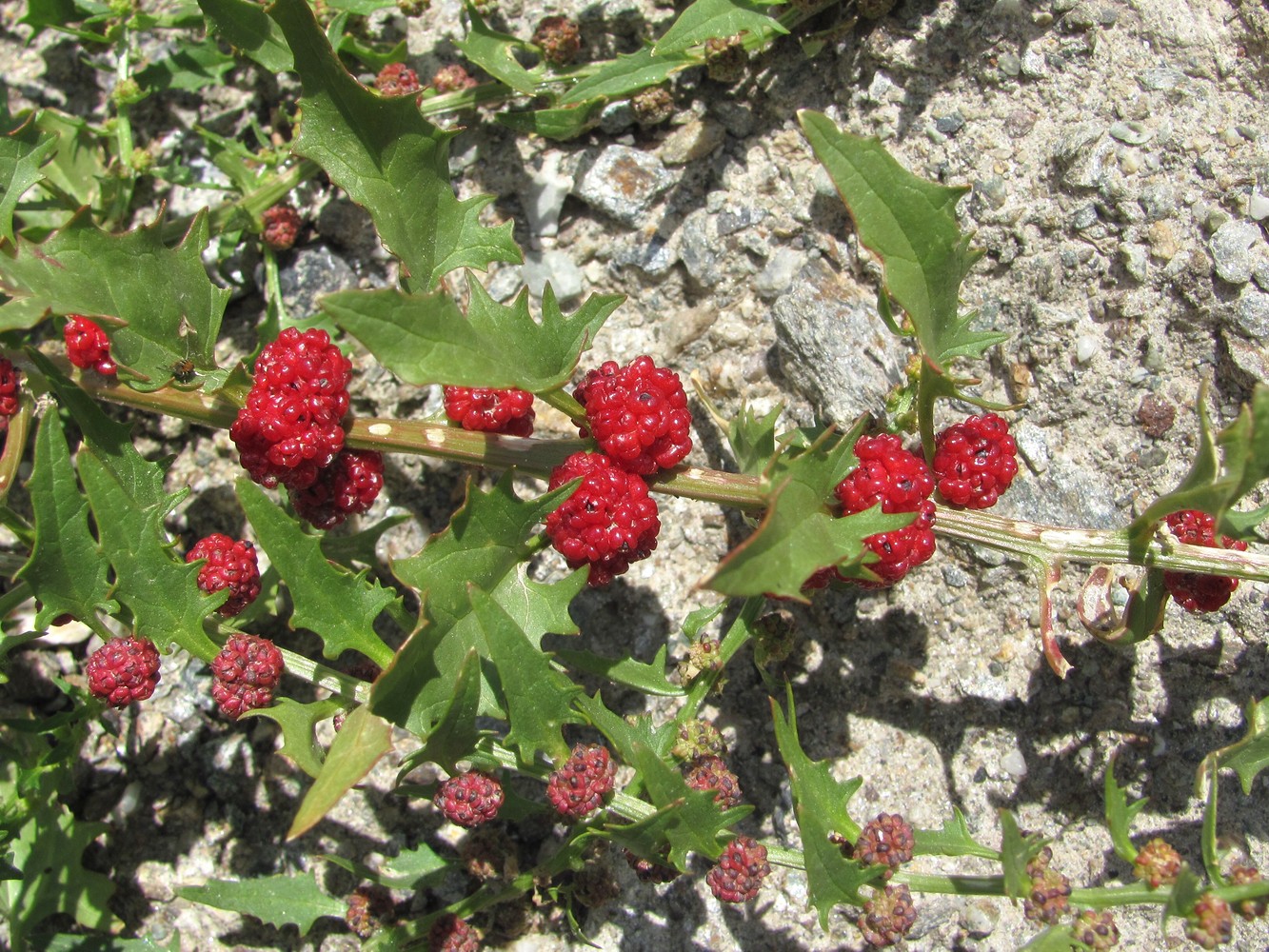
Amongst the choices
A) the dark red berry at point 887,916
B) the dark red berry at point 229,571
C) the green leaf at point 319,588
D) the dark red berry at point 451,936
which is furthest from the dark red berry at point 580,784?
the dark red berry at point 229,571

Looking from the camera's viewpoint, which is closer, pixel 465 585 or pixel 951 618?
pixel 465 585

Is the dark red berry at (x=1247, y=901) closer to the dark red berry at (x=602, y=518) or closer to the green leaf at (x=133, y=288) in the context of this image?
the dark red berry at (x=602, y=518)

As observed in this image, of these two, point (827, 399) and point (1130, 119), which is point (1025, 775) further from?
point (1130, 119)

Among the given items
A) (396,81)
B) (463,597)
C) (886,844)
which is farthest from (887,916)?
(396,81)

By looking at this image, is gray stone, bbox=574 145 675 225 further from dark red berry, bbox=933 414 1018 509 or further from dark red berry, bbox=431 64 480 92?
dark red berry, bbox=933 414 1018 509

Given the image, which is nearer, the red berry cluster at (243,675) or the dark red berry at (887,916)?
the dark red berry at (887,916)

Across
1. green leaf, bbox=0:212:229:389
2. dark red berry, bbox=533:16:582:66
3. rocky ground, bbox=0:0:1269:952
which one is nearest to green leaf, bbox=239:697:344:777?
rocky ground, bbox=0:0:1269:952

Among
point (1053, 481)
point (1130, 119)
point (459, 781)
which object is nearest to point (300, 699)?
point (459, 781)
